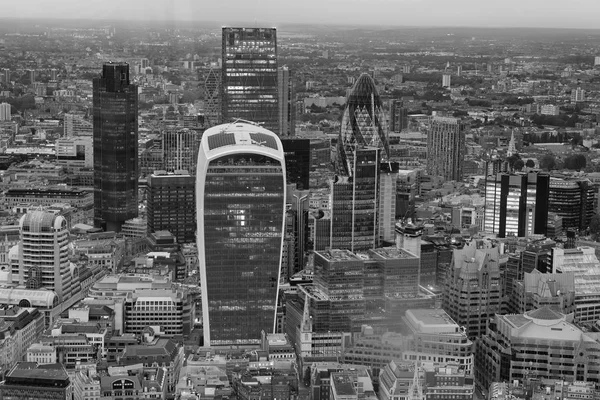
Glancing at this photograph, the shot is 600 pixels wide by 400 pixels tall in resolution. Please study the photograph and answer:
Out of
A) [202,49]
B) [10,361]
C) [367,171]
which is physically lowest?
[10,361]

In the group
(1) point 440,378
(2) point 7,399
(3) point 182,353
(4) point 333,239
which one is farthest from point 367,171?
(2) point 7,399

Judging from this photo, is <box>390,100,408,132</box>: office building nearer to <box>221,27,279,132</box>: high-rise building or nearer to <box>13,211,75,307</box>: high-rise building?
<box>221,27,279,132</box>: high-rise building

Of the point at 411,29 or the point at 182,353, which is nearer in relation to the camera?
the point at 182,353

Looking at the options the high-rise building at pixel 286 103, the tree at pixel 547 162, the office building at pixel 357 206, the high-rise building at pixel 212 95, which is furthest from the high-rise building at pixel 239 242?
the tree at pixel 547 162

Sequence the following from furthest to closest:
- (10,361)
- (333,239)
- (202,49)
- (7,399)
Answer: (202,49) < (333,239) < (10,361) < (7,399)

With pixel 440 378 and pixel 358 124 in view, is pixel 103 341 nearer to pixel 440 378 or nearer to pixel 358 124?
pixel 440 378

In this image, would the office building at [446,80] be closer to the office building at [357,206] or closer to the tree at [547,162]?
the tree at [547,162]

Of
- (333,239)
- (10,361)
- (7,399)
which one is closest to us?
(7,399)

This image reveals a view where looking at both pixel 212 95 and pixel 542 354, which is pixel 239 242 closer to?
pixel 542 354
